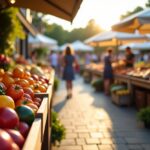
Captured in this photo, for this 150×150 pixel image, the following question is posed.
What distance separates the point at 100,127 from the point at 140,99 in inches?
107

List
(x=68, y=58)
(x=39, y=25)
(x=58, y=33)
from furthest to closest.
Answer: (x=58, y=33) < (x=39, y=25) < (x=68, y=58)

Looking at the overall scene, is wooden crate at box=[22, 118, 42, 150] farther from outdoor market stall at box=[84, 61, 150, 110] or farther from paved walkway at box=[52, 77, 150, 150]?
outdoor market stall at box=[84, 61, 150, 110]

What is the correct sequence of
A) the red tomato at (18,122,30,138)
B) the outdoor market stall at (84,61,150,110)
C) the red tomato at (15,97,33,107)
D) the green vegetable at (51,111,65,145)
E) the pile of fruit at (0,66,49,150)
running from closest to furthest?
the pile of fruit at (0,66,49,150)
the red tomato at (18,122,30,138)
the red tomato at (15,97,33,107)
the green vegetable at (51,111,65,145)
the outdoor market stall at (84,61,150,110)

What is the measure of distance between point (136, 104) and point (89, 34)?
6343 centimetres

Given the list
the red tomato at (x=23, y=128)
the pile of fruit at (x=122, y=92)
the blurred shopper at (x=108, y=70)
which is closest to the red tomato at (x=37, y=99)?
the red tomato at (x=23, y=128)

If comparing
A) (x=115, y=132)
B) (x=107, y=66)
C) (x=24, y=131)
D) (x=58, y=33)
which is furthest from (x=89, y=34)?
(x=24, y=131)

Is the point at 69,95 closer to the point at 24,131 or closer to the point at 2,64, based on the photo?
the point at 2,64

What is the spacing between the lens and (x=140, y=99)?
10180 millimetres

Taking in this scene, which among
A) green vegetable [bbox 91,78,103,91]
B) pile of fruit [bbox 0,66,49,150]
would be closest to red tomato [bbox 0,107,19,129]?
A: pile of fruit [bbox 0,66,49,150]

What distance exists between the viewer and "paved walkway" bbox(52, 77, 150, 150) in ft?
20.6

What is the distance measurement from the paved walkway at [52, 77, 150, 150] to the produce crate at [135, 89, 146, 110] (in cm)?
22

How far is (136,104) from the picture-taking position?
10703mm

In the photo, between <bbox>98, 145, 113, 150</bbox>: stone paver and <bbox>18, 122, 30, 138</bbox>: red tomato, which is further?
<bbox>98, 145, 113, 150</bbox>: stone paver

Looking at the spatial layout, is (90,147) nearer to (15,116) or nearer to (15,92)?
(15,92)
